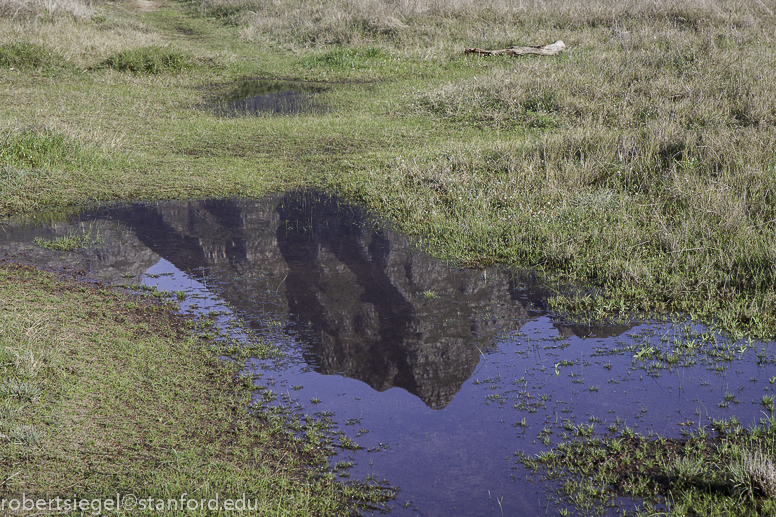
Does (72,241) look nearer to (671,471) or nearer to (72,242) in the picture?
(72,242)

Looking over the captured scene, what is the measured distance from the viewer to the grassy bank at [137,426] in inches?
128

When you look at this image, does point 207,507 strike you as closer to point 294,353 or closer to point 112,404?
point 112,404

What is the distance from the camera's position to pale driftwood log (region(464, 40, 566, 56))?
17.8 metres

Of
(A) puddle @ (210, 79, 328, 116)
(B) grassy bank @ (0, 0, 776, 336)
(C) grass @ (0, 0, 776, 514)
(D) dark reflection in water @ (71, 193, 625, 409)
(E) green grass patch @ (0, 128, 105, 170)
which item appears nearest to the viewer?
(C) grass @ (0, 0, 776, 514)

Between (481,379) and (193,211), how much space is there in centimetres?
514

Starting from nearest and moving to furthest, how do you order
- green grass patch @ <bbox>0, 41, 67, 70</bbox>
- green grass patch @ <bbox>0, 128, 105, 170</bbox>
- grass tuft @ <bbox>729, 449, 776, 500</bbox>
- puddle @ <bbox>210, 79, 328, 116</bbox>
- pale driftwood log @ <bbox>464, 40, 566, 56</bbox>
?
1. grass tuft @ <bbox>729, 449, 776, 500</bbox>
2. green grass patch @ <bbox>0, 128, 105, 170</bbox>
3. puddle @ <bbox>210, 79, 328, 116</bbox>
4. green grass patch @ <bbox>0, 41, 67, 70</bbox>
5. pale driftwood log @ <bbox>464, 40, 566, 56</bbox>

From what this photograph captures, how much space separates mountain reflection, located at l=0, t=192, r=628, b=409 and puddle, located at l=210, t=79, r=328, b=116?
19.1 ft

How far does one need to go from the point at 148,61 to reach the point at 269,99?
13.7 feet

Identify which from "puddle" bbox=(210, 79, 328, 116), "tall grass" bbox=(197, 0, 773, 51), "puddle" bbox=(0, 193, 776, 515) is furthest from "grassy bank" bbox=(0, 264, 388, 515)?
"tall grass" bbox=(197, 0, 773, 51)

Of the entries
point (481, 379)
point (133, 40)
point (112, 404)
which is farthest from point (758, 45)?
point (133, 40)

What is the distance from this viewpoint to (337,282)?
627cm

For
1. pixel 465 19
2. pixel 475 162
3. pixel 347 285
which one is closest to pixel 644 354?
pixel 347 285

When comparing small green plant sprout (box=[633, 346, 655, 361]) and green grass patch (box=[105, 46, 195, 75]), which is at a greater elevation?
green grass patch (box=[105, 46, 195, 75])

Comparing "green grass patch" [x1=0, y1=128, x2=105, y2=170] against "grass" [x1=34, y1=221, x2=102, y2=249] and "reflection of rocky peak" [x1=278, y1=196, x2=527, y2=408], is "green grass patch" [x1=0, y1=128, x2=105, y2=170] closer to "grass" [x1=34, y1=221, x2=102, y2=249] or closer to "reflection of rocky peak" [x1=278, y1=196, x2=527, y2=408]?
"grass" [x1=34, y1=221, x2=102, y2=249]
